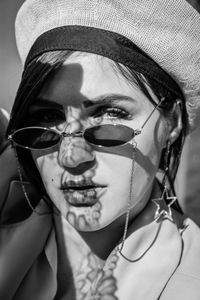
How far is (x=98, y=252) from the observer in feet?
6.02

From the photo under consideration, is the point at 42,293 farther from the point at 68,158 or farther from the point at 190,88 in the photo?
the point at 190,88

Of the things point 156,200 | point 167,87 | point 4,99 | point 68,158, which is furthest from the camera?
point 4,99

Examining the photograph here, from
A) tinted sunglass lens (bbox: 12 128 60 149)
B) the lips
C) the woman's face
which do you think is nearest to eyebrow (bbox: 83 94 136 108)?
the woman's face

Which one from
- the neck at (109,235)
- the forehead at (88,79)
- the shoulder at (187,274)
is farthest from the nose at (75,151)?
the shoulder at (187,274)

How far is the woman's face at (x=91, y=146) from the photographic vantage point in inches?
65.1

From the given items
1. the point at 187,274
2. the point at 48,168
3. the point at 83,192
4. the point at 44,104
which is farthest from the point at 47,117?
the point at 187,274

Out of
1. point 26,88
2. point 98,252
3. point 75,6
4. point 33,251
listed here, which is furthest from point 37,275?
point 75,6

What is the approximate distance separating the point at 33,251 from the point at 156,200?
449mm

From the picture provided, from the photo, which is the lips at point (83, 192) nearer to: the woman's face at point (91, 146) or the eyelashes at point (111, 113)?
the woman's face at point (91, 146)

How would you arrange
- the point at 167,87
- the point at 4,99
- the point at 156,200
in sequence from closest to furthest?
the point at 167,87, the point at 156,200, the point at 4,99

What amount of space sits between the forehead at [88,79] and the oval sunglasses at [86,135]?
99 mm

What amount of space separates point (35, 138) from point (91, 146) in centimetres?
20

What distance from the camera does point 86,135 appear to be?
1648mm

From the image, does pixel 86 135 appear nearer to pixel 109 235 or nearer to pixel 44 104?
pixel 44 104
